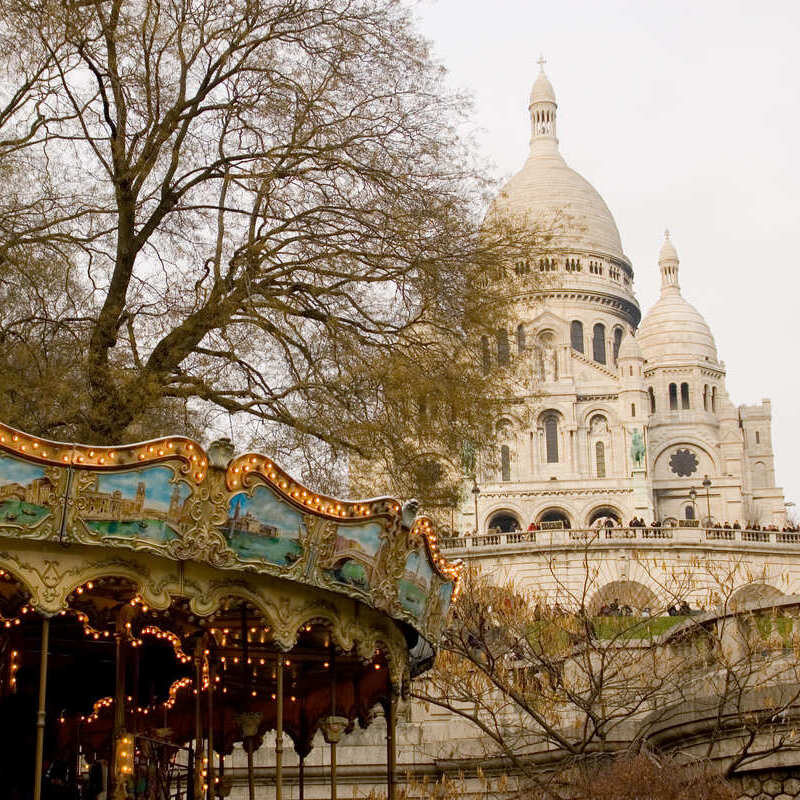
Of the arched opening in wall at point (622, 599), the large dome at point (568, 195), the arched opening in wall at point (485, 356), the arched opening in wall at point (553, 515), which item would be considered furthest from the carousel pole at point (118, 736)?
the large dome at point (568, 195)

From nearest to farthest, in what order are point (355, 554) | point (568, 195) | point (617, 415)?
point (355, 554) < point (617, 415) < point (568, 195)

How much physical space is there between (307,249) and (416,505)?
18.4ft

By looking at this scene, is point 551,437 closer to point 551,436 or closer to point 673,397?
point 551,436

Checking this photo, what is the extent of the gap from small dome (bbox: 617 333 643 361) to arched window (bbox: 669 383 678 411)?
17.7ft

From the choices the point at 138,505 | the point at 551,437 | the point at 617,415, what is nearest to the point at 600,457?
the point at 617,415

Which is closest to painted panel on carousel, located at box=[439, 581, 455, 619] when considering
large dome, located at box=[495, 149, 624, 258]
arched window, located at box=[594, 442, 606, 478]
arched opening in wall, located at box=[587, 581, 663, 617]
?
arched opening in wall, located at box=[587, 581, 663, 617]

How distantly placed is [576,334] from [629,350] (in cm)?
599

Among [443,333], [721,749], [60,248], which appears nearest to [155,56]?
[60,248]

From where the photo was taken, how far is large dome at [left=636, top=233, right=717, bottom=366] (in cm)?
8744

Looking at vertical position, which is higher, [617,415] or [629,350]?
[629,350]

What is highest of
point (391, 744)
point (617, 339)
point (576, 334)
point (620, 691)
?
point (617, 339)

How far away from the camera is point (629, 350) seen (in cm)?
8131

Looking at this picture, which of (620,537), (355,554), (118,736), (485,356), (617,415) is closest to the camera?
(355,554)

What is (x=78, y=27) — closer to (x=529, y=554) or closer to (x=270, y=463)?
(x=270, y=463)
